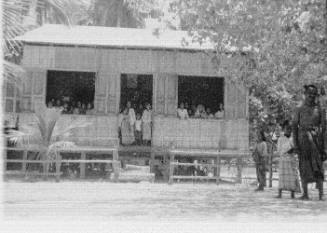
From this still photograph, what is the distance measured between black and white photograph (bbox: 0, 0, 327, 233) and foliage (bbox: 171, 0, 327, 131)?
0.03 m

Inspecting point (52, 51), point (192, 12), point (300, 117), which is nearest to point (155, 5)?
point (192, 12)

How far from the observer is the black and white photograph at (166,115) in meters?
8.41

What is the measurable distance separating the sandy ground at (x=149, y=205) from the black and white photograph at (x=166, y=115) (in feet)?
0.10

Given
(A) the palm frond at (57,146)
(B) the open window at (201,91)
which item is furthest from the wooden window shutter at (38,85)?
(B) the open window at (201,91)

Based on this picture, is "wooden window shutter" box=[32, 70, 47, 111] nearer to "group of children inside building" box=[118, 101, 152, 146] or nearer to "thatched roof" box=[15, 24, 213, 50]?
"thatched roof" box=[15, 24, 213, 50]

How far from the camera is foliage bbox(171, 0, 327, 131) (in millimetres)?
9477

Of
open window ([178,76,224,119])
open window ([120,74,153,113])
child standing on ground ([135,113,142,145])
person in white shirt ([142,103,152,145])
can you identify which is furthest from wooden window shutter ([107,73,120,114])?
open window ([120,74,153,113])

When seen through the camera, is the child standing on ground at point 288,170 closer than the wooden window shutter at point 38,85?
Yes

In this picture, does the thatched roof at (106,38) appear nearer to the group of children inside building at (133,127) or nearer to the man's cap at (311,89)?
the group of children inside building at (133,127)

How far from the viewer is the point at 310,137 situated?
9523mm

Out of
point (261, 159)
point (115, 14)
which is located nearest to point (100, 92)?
point (261, 159)

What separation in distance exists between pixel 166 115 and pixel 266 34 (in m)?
4.82

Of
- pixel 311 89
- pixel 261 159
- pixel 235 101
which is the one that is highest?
pixel 235 101

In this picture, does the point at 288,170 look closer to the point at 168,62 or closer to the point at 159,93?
the point at 159,93
